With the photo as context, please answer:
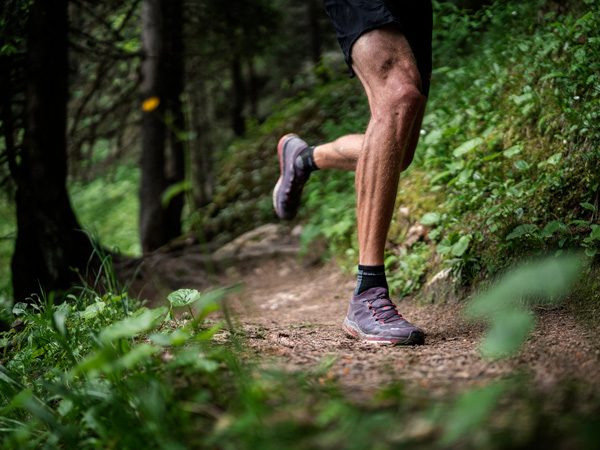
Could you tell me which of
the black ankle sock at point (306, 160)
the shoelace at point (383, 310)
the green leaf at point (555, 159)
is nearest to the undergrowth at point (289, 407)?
the shoelace at point (383, 310)

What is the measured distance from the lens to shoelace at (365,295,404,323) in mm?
1901

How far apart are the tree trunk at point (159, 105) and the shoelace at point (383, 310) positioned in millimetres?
4227

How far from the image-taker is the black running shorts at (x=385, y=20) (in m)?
1.95

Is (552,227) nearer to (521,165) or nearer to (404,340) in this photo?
(521,165)

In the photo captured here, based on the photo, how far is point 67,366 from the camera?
1.70 meters

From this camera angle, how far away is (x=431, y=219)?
2.79 meters

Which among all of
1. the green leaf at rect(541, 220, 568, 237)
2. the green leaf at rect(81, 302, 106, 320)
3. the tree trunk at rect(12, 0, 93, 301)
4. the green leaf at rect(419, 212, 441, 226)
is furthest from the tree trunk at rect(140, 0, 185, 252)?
the green leaf at rect(541, 220, 568, 237)

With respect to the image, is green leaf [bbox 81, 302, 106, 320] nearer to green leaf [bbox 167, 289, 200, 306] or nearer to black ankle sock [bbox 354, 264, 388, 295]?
green leaf [bbox 167, 289, 200, 306]

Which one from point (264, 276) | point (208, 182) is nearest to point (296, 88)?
point (208, 182)

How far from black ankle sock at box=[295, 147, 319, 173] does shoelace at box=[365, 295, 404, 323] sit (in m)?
1.19

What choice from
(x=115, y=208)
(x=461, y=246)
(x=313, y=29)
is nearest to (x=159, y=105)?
(x=461, y=246)

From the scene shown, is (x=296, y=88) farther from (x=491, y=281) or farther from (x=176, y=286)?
(x=491, y=281)

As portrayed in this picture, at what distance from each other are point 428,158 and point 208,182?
8.45m

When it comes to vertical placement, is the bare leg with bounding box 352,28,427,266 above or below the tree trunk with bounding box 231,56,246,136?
below
